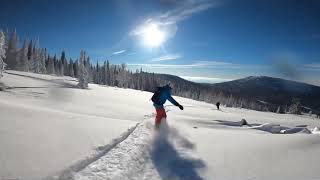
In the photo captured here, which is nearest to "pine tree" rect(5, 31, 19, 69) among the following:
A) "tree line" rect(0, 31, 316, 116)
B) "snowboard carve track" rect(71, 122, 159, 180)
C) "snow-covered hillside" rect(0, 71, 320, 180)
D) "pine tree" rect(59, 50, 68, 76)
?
"tree line" rect(0, 31, 316, 116)

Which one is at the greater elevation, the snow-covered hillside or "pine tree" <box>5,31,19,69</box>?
"pine tree" <box>5,31,19,69</box>

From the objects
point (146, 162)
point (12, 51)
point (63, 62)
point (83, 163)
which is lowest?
point (146, 162)

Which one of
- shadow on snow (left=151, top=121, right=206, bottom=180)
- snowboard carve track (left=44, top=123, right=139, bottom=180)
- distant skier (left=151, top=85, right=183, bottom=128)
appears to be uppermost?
distant skier (left=151, top=85, right=183, bottom=128)

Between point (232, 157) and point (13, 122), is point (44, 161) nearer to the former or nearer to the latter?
point (13, 122)

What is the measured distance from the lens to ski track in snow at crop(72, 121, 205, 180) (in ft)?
18.7

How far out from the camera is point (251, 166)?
632cm

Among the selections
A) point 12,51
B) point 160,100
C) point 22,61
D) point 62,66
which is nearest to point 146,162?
point 160,100

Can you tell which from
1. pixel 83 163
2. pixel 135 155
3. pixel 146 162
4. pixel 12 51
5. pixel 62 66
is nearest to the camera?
pixel 83 163

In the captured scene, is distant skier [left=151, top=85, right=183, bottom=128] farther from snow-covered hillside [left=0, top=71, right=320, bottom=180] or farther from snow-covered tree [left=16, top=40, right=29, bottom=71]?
snow-covered tree [left=16, top=40, right=29, bottom=71]

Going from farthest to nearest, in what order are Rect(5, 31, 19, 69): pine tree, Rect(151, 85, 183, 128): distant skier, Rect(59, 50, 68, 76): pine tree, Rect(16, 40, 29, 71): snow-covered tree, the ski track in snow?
Rect(59, 50, 68, 76): pine tree < Rect(5, 31, 19, 69): pine tree < Rect(16, 40, 29, 71): snow-covered tree < Rect(151, 85, 183, 128): distant skier < the ski track in snow

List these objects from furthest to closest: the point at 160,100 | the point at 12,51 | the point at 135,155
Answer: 1. the point at 12,51
2. the point at 160,100
3. the point at 135,155

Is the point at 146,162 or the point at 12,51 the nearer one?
the point at 146,162

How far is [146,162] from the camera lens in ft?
22.5

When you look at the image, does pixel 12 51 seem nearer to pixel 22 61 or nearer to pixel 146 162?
pixel 22 61
